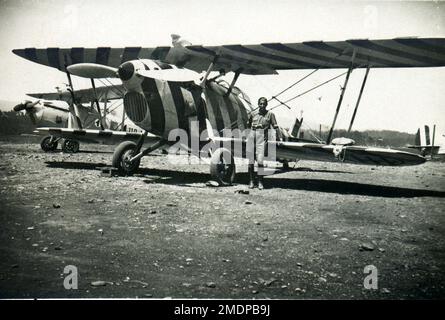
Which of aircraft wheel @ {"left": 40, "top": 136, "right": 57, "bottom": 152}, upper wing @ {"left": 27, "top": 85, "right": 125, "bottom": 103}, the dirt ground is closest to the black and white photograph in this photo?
the dirt ground

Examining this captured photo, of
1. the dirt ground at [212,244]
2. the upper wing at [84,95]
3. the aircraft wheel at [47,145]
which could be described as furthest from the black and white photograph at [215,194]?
the upper wing at [84,95]

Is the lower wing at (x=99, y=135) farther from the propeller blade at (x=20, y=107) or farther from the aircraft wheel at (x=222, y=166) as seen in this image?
the propeller blade at (x=20, y=107)

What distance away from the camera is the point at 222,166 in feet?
24.8

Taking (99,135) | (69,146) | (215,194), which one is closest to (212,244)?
(215,194)

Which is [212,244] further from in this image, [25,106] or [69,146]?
[25,106]

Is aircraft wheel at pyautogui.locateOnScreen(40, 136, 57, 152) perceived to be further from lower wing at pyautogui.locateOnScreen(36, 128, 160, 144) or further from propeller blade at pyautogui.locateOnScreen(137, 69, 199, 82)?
propeller blade at pyautogui.locateOnScreen(137, 69, 199, 82)

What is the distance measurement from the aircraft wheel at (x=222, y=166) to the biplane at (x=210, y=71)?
0.02 metres

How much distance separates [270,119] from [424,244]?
4.26 metres

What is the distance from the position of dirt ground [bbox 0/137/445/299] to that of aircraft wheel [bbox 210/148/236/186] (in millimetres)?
1114

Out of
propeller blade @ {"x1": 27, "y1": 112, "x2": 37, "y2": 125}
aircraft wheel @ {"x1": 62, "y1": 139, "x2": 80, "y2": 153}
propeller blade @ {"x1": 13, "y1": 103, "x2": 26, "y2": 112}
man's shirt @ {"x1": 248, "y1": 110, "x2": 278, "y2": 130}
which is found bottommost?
aircraft wheel @ {"x1": 62, "y1": 139, "x2": 80, "y2": 153}

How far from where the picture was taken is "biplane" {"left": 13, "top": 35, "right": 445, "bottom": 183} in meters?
6.82

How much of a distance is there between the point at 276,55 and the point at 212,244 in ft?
18.7

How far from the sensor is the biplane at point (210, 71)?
6816 mm

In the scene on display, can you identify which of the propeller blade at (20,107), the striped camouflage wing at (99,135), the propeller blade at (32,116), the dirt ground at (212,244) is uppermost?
the propeller blade at (20,107)
